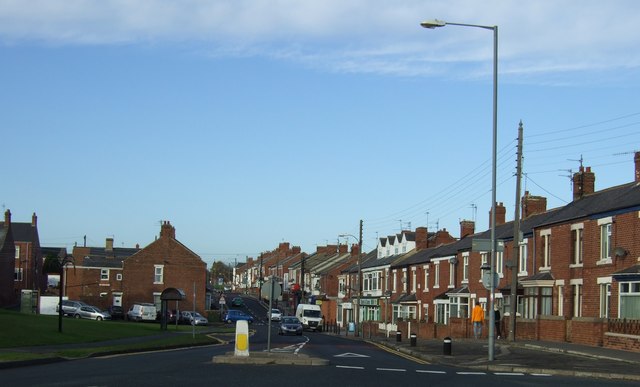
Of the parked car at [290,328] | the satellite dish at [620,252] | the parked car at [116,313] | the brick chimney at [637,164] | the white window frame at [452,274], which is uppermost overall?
the brick chimney at [637,164]

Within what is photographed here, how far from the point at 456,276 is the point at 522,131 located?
21629 mm

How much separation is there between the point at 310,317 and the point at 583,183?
37.3 metres

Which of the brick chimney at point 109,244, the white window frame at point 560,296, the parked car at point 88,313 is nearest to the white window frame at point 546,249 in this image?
the white window frame at point 560,296

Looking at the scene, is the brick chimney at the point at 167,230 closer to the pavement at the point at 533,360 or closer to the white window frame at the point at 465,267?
the white window frame at the point at 465,267

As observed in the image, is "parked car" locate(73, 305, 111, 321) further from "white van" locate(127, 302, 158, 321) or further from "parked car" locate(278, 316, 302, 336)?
"parked car" locate(278, 316, 302, 336)

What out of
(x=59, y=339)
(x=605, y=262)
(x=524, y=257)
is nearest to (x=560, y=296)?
(x=605, y=262)

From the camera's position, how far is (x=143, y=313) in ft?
252

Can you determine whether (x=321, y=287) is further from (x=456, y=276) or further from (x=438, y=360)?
(x=438, y=360)

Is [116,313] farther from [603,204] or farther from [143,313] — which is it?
[603,204]

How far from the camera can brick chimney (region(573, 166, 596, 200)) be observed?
46.4m

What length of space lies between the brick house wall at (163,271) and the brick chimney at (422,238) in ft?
77.6

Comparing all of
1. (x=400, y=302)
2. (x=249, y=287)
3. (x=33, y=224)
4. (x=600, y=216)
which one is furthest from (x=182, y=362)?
(x=249, y=287)

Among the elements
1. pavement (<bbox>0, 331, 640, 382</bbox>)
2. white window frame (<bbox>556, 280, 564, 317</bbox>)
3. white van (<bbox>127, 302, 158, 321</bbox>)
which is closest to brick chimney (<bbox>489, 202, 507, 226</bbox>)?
white window frame (<bbox>556, 280, 564, 317</bbox>)

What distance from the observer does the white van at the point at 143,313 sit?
252 ft
